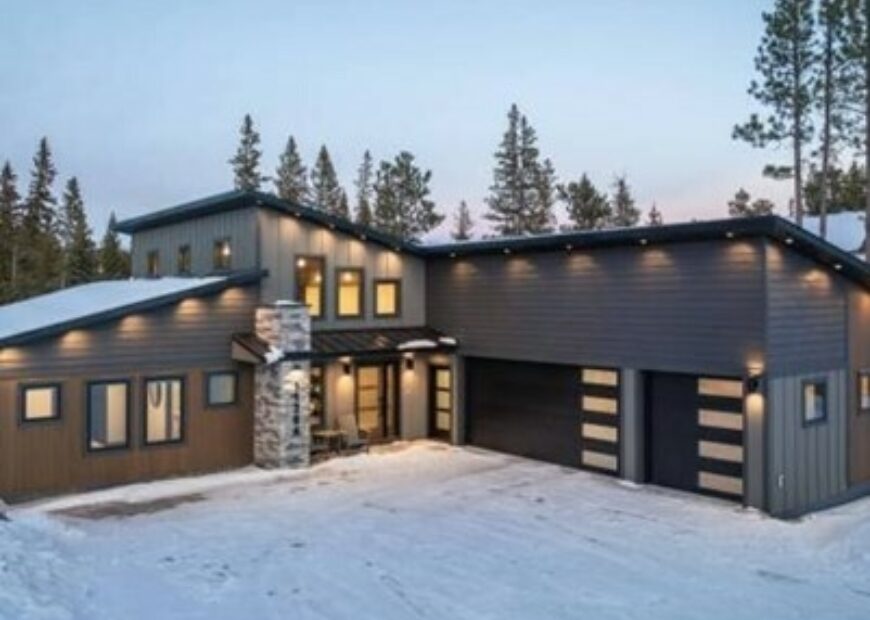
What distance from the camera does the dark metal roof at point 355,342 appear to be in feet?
51.3

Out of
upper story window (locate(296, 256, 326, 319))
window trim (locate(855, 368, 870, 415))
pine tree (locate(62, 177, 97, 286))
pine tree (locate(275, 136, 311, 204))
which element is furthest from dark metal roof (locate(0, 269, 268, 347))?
pine tree (locate(275, 136, 311, 204))

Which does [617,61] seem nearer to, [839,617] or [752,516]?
[752,516]

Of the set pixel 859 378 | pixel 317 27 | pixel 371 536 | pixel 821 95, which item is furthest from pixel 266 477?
pixel 821 95

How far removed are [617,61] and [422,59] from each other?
613cm

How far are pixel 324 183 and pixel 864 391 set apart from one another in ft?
143

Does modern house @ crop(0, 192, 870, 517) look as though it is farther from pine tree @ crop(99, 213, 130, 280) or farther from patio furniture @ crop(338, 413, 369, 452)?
pine tree @ crop(99, 213, 130, 280)

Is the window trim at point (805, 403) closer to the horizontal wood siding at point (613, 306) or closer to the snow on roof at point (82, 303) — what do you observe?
the horizontal wood siding at point (613, 306)

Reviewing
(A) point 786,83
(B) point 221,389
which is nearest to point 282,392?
(B) point 221,389

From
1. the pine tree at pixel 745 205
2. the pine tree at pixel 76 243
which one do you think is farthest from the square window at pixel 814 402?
the pine tree at pixel 745 205

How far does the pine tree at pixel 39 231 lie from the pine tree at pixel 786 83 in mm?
40977

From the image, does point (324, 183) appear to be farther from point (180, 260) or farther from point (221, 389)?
point (221, 389)

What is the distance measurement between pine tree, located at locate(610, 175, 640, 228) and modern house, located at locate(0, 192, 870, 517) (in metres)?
42.7

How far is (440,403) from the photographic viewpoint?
19094mm

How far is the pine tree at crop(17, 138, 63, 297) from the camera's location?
48.0 metres
